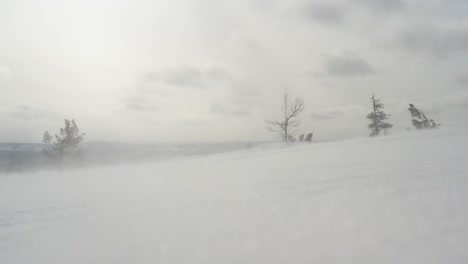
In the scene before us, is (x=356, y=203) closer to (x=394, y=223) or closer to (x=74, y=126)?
(x=394, y=223)

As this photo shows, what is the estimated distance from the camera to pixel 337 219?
7.43ft

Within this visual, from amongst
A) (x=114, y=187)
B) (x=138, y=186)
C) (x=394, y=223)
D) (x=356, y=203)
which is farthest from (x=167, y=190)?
(x=394, y=223)

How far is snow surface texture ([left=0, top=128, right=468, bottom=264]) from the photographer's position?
69.8 inches

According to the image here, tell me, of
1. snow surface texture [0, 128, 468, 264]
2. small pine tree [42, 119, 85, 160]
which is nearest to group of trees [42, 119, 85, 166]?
small pine tree [42, 119, 85, 160]

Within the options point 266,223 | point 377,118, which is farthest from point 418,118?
point 266,223

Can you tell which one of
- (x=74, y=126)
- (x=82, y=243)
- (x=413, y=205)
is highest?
(x=74, y=126)

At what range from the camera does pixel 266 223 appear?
2320 millimetres

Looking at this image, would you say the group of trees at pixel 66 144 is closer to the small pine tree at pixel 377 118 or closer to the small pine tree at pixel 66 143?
the small pine tree at pixel 66 143

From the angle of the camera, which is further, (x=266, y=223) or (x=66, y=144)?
(x=66, y=144)

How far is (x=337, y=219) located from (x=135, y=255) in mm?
1564

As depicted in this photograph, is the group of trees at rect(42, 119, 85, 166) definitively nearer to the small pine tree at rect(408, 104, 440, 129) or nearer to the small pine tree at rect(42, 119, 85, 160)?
the small pine tree at rect(42, 119, 85, 160)

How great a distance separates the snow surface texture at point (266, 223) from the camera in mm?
1773

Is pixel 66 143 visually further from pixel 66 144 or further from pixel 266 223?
pixel 266 223

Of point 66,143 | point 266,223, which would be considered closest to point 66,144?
point 66,143
